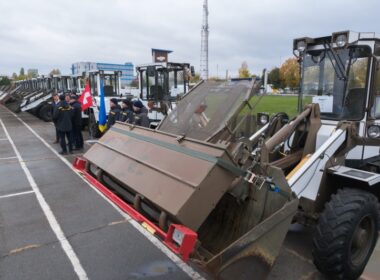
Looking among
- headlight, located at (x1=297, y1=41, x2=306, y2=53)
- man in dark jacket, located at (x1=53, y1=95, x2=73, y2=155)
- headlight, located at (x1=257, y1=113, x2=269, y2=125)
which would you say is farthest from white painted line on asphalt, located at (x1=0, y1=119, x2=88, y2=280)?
headlight, located at (x1=297, y1=41, x2=306, y2=53)

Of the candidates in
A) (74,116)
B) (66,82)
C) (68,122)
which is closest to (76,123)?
(74,116)

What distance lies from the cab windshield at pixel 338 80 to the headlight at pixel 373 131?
0.20 meters

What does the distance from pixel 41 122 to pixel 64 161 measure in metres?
11.6

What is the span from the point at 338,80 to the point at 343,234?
219 centimetres

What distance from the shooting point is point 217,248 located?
3176 millimetres

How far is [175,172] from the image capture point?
278 centimetres

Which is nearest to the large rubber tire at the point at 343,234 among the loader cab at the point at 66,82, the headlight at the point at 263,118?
the headlight at the point at 263,118

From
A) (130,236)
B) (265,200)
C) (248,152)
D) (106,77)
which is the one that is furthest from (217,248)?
(106,77)

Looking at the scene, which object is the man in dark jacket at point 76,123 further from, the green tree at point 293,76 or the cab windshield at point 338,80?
the cab windshield at point 338,80

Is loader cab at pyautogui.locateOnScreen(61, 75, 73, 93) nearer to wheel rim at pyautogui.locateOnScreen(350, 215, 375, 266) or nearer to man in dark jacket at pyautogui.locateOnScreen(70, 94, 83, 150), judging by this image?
man in dark jacket at pyautogui.locateOnScreen(70, 94, 83, 150)

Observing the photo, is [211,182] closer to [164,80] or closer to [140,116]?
[140,116]

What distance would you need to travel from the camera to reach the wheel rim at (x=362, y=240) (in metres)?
3.42

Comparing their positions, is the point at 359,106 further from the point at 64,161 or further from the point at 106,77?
the point at 106,77

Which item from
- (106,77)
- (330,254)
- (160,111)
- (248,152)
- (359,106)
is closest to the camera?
(248,152)
